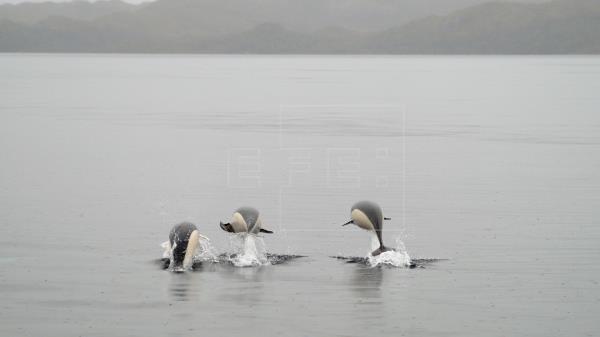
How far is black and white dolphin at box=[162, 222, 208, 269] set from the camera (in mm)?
27219

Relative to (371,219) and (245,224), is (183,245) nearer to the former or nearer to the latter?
(245,224)

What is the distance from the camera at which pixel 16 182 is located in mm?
43531

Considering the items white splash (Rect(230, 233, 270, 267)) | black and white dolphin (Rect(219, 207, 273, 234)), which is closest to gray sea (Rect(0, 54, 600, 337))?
white splash (Rect(230, 233, 270, 267))

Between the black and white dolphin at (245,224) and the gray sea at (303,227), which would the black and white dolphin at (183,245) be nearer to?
the gray sea at (303,227)

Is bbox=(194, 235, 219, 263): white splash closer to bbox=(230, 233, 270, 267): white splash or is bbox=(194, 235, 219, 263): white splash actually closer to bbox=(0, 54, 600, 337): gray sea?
bbox=(0, 54, 600, 337): gray sea

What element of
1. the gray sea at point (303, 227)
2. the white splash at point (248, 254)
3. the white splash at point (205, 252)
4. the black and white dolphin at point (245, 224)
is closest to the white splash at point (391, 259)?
the gray sea at point (303, 227)

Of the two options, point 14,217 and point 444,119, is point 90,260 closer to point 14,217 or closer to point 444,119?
point 14,217

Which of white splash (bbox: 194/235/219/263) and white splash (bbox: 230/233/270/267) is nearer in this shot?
white splash (bbox: 230/233/270/267)

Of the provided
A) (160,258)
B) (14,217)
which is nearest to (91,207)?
(14,217)

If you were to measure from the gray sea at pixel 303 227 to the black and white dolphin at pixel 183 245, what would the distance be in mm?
507

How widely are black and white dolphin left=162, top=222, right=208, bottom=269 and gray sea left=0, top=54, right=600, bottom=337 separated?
51 centimetres

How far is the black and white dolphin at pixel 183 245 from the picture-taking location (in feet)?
89.3

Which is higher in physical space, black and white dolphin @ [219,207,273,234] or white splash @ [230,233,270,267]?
black and white dolphin @ [219,207,273,234]

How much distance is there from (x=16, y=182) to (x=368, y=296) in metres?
23.1
